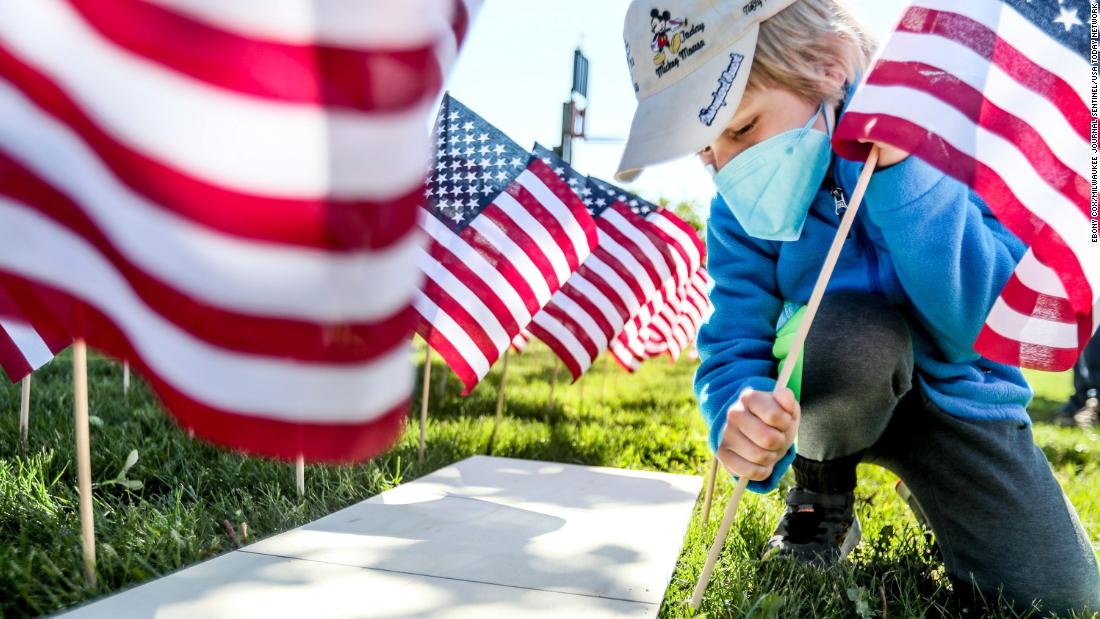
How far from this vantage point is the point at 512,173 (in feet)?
13.2

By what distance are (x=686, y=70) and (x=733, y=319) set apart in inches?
27.1

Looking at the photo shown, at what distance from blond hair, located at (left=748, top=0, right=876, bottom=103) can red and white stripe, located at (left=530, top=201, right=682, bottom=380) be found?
9.02ft

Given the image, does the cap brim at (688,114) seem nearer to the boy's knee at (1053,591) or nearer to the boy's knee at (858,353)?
the boy's knee at (858,353)

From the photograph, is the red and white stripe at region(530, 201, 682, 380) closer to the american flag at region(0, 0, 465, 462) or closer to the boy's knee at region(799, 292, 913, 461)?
the boy's knee at region(799, 292, 913, 461)

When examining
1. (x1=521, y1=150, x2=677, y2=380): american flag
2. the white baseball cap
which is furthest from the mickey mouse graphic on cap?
(x1=521, y1=150, x2=677, y2=380): american flag

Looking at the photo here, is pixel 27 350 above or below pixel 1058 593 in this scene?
above

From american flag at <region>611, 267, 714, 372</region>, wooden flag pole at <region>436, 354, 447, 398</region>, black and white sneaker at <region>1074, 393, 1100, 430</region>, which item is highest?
american flag at <region>611, 267, 714, 372</region>

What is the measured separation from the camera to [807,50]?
2.11 metres

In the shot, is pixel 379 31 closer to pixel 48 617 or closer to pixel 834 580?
pixel 48 617

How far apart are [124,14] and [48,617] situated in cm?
136

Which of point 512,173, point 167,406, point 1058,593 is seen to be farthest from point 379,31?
point 512,173

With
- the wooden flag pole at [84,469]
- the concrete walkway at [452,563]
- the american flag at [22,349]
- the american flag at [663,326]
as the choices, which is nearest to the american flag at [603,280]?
the american flag at [663,326]

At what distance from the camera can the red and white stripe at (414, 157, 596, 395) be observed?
12.0 ft

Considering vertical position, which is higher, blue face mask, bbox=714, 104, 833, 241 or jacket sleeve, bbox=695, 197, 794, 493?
blue face mask, bbox=714, 104, 833, 241
